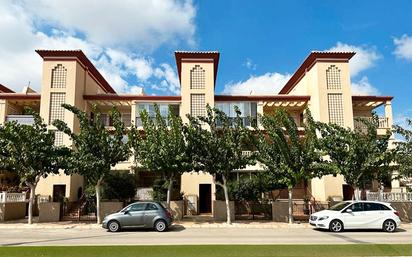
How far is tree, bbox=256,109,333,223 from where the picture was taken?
20.1 metres

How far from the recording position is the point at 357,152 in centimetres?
2045

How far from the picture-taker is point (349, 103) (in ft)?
99.5

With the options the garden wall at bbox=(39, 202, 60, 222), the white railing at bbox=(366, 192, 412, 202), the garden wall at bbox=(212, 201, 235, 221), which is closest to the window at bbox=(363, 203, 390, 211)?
the white railing at bbox=(366, 192, 412, 202)

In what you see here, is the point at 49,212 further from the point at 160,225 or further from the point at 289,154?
the point at 289,154

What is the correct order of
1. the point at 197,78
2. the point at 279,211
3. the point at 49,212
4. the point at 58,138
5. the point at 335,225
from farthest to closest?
1. the point at 197,78
2. the point at 58,138
3. the point at 279,211
4. the point at 49,212
5. the point at 335,225

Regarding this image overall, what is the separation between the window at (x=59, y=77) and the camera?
97.6 ft

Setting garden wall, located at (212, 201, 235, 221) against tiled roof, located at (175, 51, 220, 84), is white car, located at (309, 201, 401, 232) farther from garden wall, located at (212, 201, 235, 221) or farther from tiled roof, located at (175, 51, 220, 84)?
tiled roof, located at (175, 51, 220, 84)

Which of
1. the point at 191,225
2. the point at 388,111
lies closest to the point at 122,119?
the point at 191,225

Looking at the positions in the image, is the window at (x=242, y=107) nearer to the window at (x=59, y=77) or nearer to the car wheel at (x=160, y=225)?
the window at (x=59, y=77)

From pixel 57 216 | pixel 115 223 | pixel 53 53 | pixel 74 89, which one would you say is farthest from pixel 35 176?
pixel 53 53

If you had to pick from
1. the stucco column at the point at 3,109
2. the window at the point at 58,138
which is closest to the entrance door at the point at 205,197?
the window at the point at 58,138

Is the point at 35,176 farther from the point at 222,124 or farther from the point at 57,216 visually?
the point at 222,124

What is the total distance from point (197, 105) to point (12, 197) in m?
16.0

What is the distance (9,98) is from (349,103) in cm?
3051
